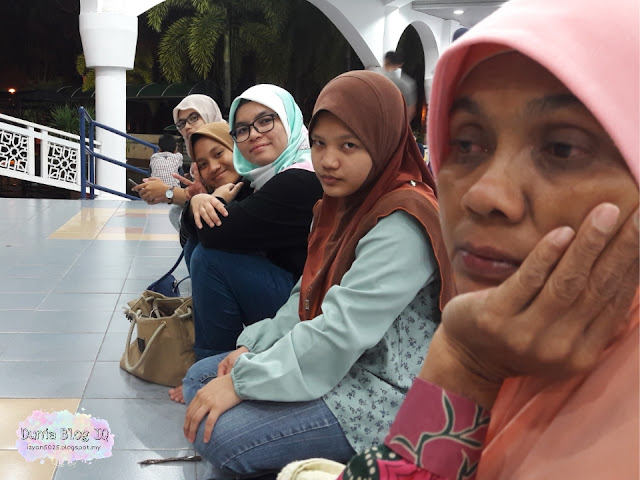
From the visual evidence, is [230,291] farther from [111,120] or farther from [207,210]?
[111,120]

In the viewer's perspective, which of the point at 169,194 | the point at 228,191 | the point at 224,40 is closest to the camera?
the point at 228,191

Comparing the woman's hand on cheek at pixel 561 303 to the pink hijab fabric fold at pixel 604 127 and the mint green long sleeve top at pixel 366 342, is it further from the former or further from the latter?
the mint green long sleeve top at pixel 366 342

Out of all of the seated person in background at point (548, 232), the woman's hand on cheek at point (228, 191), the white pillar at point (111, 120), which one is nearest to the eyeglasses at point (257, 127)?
the woman's hand on cheek at point (228, 191)

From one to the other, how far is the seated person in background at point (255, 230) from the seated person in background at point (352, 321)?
0.52 m

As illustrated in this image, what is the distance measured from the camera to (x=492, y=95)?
22.4 inches

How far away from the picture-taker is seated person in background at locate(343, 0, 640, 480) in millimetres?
477

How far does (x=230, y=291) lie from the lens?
7.30 feet

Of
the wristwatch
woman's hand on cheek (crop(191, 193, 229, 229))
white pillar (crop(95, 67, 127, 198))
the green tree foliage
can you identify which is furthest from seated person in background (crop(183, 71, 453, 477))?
the green tree foliage

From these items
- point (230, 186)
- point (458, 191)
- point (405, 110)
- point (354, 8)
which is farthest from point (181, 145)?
point (458, 191)

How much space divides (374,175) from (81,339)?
188 cm

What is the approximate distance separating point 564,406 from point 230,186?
2.00 m

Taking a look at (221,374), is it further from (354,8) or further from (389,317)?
(354,8)

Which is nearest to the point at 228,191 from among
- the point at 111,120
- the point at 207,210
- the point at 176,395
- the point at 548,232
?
the point at 207,210

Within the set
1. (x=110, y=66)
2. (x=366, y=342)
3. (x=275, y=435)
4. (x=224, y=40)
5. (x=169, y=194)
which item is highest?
(x=224, y=40)
